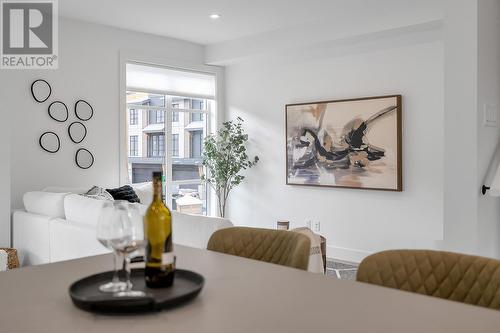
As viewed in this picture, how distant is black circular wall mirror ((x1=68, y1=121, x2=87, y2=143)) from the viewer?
17.5 feet

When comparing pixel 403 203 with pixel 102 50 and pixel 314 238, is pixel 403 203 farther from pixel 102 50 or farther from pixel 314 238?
pixel 102 50

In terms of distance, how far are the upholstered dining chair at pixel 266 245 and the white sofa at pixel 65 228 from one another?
1057 millimetres

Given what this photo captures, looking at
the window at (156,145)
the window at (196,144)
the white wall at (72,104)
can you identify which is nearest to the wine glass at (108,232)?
the white wall at (72,104)

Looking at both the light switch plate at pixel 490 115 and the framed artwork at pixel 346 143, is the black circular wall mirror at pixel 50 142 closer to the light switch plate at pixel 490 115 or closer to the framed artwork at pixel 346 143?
the framed artwork at pixel 346 143

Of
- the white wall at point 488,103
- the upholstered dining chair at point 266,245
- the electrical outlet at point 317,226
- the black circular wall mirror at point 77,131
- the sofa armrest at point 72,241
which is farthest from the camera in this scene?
the electrical outlet at point 317,226

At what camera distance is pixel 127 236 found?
109 cm

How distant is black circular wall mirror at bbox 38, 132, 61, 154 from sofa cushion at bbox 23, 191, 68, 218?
0.80 m

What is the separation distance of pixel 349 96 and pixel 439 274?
4.42 m

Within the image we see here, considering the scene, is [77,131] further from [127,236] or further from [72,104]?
[127,236]

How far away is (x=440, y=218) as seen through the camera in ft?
16.1

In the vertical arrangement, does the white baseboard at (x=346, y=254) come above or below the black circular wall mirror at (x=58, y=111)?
below

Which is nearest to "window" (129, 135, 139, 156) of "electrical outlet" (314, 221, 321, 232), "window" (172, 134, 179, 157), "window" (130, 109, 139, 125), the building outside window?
"window" (130, 109, 139, 125)

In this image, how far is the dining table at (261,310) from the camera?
3.03ft

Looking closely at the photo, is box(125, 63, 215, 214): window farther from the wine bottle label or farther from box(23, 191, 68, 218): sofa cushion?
the wine bottle label
